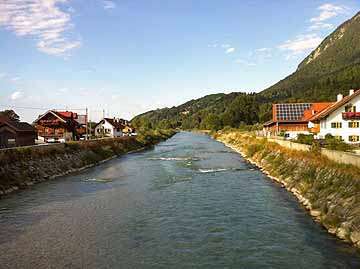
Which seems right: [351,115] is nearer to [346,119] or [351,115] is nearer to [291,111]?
[346,119]

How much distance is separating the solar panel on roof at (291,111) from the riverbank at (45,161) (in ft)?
90.0

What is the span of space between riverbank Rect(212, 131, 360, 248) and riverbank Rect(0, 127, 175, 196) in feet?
65.8

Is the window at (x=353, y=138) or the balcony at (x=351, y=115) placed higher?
the balcony at (x=351, y=115)

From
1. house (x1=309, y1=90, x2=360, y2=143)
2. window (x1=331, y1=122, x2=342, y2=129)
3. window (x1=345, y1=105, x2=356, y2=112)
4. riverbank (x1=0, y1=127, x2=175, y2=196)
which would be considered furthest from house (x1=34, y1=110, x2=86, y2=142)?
window (x1=345, y1=105, x2=356, y2=112)

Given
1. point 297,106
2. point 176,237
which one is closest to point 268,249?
point 176,237

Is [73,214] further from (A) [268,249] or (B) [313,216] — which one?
(B) [313,216]

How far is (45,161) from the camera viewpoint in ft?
116

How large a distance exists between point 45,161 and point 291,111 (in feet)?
134

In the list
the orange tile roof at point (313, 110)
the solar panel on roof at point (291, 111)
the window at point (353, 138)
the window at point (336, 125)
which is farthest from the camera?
the solar panel on roof at point (291, 111)

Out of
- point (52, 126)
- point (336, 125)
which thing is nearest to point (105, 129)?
point (52, 126)

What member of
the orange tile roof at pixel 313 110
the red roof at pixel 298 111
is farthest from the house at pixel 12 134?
the orange tile roof at pixel 313 110

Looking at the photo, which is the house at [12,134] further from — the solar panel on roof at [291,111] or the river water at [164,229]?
the solar panel on roof at [291,111]

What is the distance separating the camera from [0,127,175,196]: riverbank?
2831 cm

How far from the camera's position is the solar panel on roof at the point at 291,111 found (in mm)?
59562
